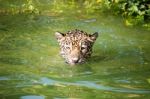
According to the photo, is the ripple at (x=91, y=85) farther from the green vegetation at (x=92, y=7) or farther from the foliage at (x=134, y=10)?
the foliage at (x=134, y=10)

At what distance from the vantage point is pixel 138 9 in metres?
13.6

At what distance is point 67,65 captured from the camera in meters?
9.55

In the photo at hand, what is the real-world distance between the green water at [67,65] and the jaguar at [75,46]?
16 centimetres

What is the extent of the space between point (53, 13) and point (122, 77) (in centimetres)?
562

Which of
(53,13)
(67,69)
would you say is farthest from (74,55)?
(53,13)

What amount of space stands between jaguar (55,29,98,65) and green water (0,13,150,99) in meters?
0.16

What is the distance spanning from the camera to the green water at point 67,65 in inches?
318

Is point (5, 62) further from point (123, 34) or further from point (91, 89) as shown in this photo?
point (123, 34)

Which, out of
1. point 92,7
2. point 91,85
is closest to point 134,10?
point 92,7

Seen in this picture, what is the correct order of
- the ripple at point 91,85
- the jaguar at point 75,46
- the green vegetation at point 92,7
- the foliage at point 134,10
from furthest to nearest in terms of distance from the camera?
the green vegetation at point 92,7 → the foliage at point 134,10 → the jaguar at point 75,46 → the ripple at point 91,85

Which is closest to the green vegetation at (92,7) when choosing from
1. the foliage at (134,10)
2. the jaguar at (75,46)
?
the foliage at (134,10)

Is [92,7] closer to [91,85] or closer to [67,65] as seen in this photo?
[67,65]

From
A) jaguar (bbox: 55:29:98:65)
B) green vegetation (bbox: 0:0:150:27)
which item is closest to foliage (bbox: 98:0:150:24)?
green vegetation (bbox: 0:0:150:27)

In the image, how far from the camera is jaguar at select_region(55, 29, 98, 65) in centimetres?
952
